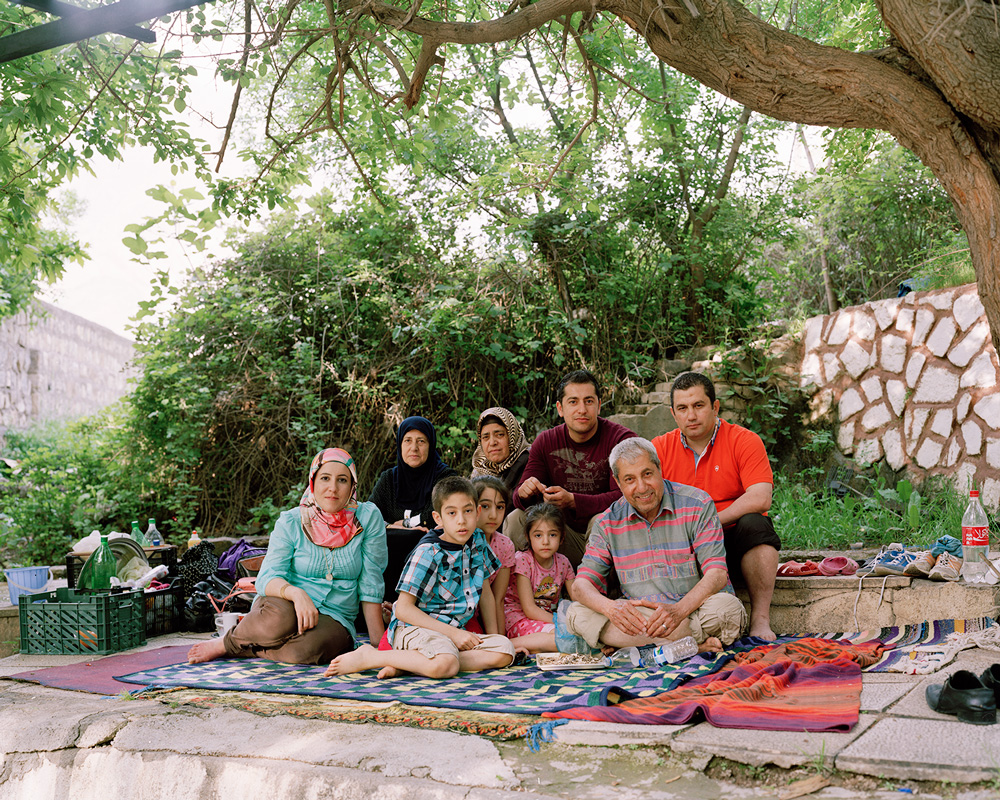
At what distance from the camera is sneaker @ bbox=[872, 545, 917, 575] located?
12.4 feet

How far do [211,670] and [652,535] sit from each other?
1993mm

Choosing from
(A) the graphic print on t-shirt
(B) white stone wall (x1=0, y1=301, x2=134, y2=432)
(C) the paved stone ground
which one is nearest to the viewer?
(C) the paved stone ground

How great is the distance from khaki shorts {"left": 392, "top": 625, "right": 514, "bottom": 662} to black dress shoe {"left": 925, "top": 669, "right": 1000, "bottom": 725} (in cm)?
170

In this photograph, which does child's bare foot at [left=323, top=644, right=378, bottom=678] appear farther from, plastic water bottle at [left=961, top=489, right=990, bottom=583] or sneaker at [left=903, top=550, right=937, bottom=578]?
plastic water bottle at [left=961, top=489, right=990, bottom=583]

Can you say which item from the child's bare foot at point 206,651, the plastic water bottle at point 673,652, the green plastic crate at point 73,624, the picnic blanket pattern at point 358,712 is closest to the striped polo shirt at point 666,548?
the plastic water bottle at point 673,652

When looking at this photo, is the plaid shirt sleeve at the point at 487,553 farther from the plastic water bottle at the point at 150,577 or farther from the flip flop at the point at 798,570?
the plastic water bottle at the point at 150,577

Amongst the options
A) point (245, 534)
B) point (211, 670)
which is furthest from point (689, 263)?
point (211, 670)

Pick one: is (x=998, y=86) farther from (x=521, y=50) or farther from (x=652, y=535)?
(x=521, y=50)

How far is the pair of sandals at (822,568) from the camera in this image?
3982 mm

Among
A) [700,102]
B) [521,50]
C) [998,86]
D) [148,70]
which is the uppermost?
[521,50]

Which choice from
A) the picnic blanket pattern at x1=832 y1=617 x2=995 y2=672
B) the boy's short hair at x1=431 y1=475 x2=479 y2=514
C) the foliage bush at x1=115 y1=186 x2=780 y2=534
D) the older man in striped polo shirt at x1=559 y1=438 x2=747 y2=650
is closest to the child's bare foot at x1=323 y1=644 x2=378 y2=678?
the boy's short hair at x1=431 y1=475 x2=479 y2=514

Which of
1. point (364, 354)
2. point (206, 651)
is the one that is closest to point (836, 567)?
point (206, 651)

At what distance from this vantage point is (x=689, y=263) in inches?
316

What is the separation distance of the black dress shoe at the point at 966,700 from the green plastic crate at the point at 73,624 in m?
3.60
